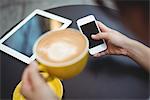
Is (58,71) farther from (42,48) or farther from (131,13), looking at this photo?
(131,13)

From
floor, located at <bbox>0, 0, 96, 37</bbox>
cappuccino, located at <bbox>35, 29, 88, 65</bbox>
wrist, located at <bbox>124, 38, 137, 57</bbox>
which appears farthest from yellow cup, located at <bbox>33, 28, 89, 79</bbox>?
floor, located at <bbox>0, 0, 96, 37</bbox>

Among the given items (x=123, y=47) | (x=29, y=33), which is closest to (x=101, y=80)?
(x=123, y=47)

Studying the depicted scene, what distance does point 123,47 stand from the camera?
824 millimetres

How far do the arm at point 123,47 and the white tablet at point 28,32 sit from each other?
152mm

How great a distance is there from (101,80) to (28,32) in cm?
30

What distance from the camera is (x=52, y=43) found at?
674 mm

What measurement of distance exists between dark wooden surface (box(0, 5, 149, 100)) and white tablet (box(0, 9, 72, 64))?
0.09ft

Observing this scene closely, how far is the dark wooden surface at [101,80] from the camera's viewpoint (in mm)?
735

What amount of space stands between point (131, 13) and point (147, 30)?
60mm

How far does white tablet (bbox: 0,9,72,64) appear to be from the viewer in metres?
0.84

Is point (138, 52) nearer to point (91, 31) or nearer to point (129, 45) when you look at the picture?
point (129, 45)

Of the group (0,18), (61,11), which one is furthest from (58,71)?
(0,18)

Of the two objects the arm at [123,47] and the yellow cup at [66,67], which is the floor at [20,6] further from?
the yellow cup at [66,67]

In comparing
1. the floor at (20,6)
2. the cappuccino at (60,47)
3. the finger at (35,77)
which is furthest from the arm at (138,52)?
the floor at (20,6)
